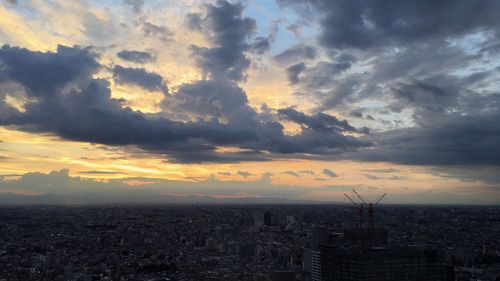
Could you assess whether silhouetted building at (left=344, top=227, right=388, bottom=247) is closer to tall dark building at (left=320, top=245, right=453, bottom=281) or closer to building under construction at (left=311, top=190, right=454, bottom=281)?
building under construction at (left=311, top=190, right=454, bottom=281)

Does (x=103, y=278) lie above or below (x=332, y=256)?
below

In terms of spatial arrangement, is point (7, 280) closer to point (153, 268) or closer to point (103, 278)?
point (103, 278)

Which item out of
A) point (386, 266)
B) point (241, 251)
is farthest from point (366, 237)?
point (386, 266)

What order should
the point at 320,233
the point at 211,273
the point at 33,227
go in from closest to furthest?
the point at 211,273 < the point at 320,233 < the point at 33,227

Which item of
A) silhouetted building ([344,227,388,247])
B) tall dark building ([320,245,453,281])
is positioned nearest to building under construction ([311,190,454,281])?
tall dark building ([320,245,453,281])

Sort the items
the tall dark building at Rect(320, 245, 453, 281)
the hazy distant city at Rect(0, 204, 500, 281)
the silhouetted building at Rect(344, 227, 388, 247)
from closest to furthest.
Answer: the tall dark building at Rect(320, 245, 453, 281), the hazy distant city at Rect(0, 204, 500, 281), the silhouetted building at Rect(344, 227, 388, 247)

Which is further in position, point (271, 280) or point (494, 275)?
point (494, 275)

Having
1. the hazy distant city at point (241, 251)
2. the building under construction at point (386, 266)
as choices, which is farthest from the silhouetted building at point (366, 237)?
the building under construction at point (386, 266)

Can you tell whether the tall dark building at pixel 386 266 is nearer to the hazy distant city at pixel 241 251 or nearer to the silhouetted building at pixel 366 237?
the hazy distant city at pixel 241 251

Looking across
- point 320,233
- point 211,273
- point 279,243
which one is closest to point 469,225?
point 279,243

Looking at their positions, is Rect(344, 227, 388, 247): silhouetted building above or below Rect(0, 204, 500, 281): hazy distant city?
above

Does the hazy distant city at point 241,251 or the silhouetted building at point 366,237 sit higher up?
the silhouetted building at point 366,237
